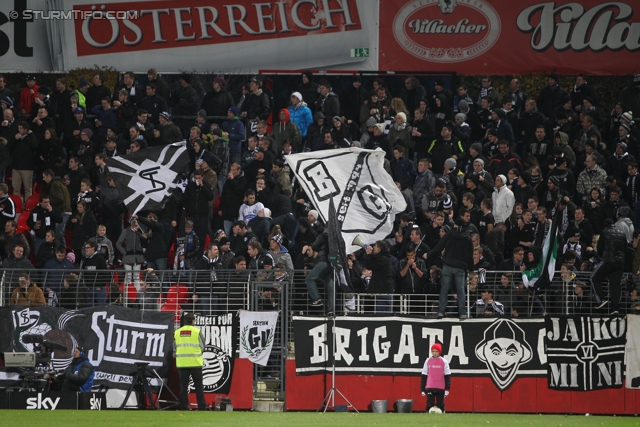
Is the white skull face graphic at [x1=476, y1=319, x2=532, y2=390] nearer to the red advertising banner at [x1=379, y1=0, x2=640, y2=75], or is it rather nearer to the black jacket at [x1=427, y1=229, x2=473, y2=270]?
the black jacket at [x1=427, y1=229, x2=473, y2=270]

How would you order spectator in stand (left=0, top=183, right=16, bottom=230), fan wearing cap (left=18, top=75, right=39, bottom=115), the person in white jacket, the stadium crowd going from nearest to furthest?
the stadium crowd < the person in white jacket < spectator in stand (left=0, top=183, right=16, bottom=230) < fan wearing cap (left=18, top=75, right=39, bottom=115)

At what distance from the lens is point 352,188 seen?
21484 millimetres

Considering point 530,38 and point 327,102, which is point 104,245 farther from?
point 530,38

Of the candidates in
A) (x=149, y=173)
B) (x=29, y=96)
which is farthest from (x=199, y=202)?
(x=29, y=96)

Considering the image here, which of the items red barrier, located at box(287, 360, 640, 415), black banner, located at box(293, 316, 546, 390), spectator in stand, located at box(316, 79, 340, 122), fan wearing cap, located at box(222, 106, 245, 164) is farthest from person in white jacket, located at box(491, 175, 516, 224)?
fan wearing cap, located at box(222, 106, 245, 164)

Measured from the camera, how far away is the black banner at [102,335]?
70.5 feet

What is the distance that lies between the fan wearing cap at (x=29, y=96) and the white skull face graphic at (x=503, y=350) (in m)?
14.6

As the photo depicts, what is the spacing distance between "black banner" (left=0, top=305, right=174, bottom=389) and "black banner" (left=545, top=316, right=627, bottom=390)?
7331 mm

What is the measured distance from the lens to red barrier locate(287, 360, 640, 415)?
2130 centimetres

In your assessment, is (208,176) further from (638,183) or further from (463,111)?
(638,183)

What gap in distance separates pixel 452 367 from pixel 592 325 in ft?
9.06

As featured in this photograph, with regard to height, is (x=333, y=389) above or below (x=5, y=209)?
below

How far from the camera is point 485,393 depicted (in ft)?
70.4

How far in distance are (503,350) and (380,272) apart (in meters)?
2.76
